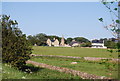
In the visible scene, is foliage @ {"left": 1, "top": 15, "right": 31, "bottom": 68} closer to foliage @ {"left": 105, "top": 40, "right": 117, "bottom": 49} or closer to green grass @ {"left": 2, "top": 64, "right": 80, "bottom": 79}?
green grass @ {"left": 2, "top": 64, "right": 80, "bottom": 79}

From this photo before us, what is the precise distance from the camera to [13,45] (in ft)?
53.1

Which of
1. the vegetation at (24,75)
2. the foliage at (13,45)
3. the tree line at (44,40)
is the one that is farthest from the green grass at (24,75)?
the tree line at (44,40)

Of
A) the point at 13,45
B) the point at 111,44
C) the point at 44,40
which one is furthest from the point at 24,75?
the point at 44,40

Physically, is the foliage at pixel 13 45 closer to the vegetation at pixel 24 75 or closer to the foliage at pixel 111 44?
the vegetation at pixel 24 75

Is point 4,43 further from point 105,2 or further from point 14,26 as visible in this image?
point 105,2

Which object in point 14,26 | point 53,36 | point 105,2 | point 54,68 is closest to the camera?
point 105,2

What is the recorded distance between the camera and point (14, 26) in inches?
661

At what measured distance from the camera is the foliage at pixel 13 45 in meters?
16.0

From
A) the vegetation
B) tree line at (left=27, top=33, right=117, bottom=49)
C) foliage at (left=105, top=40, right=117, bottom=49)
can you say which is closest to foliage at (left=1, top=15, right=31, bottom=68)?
the vegetation

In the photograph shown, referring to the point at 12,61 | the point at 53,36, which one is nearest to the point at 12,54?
the point at 12,61

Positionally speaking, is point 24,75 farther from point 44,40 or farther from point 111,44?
point 44,40

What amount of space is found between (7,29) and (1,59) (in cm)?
216

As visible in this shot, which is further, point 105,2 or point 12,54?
point 12,54

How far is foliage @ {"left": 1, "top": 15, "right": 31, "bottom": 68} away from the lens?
16.0 m
